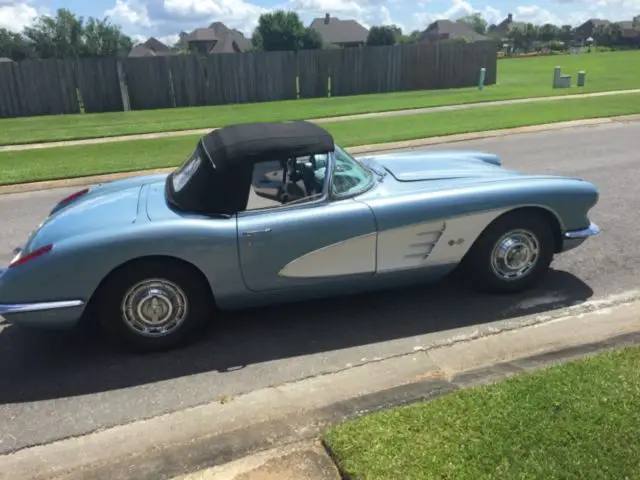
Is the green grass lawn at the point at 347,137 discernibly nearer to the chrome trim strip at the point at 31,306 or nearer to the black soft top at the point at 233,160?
the black soft top at the point at 233,160

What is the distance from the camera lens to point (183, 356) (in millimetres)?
4012

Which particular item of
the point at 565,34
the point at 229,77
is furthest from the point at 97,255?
the point at 565,34

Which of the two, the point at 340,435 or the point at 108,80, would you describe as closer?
the point at 340,435

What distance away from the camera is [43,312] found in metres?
3.70

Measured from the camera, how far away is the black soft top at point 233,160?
13.1 ft

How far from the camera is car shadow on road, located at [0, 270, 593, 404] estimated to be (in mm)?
3803

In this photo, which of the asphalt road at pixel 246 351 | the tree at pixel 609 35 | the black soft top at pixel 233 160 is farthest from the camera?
the tree at pixel 609 35

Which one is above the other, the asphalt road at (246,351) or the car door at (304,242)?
the car door at (304,242)

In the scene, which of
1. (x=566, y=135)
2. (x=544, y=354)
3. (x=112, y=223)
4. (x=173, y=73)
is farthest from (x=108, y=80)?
(x=544, y=354)

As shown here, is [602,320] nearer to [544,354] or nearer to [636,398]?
[544,354]

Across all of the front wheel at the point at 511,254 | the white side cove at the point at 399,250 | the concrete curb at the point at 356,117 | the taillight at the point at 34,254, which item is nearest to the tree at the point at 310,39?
the concrete curb at the point at 356,117

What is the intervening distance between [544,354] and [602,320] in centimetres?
75

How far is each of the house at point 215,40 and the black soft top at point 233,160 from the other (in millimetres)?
96420

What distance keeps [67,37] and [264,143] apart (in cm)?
8325
